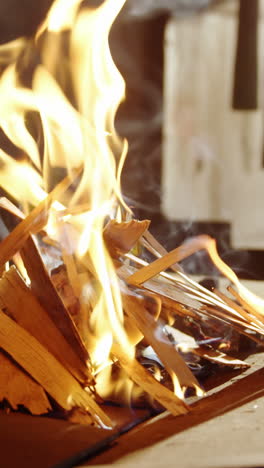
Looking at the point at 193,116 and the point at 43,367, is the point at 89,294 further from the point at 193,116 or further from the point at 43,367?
the point at 193,116

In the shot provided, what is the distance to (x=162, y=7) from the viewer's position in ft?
19.3

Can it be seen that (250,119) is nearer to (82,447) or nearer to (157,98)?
(157,98)

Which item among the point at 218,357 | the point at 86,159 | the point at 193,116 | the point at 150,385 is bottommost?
the point at 193,116

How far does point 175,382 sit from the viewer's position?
206cm

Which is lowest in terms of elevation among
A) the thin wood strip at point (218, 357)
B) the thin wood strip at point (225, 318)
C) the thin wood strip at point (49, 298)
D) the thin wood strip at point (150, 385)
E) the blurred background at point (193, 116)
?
the blurred background at point (193, 116)

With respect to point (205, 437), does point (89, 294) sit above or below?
above

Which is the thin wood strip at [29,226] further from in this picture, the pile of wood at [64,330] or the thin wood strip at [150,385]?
the thin wood strip at [150,385]

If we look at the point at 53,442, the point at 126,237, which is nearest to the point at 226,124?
the point at 126,237

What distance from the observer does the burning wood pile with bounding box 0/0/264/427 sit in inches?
79.8

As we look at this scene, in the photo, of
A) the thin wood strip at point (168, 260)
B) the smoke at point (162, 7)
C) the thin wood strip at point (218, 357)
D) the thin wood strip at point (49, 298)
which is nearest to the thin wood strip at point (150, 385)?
the thin wood strip at point (49, 298)

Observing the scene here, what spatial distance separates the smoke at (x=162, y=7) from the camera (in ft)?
18.9

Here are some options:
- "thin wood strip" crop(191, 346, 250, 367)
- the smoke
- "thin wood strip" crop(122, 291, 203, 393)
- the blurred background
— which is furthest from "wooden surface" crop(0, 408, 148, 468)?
the smoke

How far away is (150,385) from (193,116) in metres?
4.30

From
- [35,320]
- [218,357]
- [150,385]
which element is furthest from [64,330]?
[218,357]
